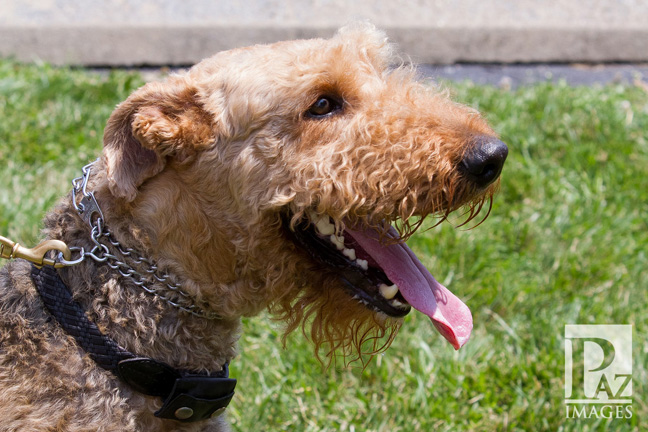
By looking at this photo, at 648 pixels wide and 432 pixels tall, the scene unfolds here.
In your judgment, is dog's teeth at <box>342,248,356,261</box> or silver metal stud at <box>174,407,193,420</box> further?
dog's teeth at <box>342,248,356,261</box>

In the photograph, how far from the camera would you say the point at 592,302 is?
398cm

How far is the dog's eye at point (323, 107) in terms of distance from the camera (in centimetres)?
246

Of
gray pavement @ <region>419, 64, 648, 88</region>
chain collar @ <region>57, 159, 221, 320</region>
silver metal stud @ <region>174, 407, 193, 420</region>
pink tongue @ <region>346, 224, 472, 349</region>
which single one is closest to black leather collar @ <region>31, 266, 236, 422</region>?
silver metal stud @ <region>174, 407, 193, 420</region>

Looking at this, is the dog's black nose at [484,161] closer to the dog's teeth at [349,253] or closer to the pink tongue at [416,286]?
the pink tongue at [416,286]

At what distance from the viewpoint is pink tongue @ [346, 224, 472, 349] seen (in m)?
Answer: 2.58

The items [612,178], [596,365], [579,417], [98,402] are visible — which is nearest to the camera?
[98,402]

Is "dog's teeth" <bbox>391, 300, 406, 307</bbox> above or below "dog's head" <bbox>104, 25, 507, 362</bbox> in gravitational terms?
below

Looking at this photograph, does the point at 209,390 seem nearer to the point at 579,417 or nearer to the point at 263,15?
the point at 579,417

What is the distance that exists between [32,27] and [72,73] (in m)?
0.89

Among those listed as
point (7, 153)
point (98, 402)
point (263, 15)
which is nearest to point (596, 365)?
point (98, 402)

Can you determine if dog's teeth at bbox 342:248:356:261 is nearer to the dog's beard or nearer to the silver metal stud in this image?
the dog's beard

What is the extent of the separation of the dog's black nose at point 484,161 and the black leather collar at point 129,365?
1218mm
